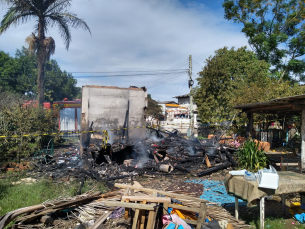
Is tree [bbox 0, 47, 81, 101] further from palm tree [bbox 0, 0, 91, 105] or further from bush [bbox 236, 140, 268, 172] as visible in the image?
bush [bbox 236, 140, 268, 172]

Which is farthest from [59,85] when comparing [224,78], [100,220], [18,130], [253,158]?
[100,220]

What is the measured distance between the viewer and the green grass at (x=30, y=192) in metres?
5.20

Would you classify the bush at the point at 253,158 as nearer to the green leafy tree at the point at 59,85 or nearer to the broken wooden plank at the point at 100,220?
the broken wooden plank at the point at 100,220

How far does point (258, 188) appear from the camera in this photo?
397 cm

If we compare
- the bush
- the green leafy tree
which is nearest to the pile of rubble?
the bush

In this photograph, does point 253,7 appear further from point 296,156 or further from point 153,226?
point 153,226

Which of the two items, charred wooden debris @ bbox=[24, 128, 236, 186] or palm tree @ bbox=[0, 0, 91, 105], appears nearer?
charred wooden debris @ bbox=[24, 128, 236, 186]

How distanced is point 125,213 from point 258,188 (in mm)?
2705

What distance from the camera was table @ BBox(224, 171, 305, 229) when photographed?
3949 mm

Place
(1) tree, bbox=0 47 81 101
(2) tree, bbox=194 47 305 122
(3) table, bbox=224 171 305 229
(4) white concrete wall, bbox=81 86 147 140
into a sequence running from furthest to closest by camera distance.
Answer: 1. (1) tree, bbox=0 47 81 101
2. (2) tree, bbox=194 47 305 122
3. (4) white concrete wall, bbox=81 86 147 140
4. (3) table, bbox=224 171 305 229

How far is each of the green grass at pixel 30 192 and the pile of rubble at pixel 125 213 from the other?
36.8 inches

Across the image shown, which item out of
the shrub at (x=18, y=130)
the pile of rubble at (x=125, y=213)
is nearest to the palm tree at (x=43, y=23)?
the shrub at (x=18, y=130)

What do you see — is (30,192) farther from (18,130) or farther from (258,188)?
(18,130)

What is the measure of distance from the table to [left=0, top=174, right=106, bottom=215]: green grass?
3.72m
